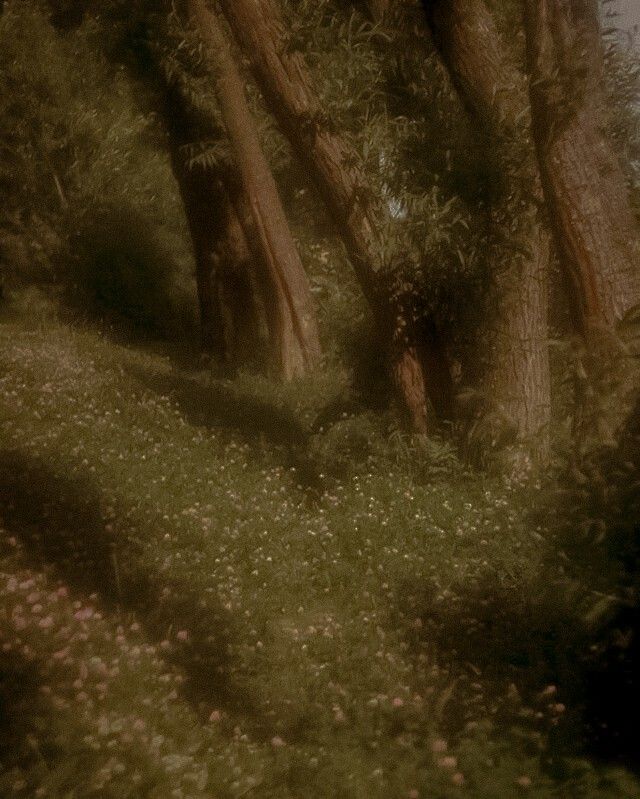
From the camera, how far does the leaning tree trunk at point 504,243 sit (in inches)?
335

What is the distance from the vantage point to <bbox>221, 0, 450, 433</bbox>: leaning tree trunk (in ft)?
29.0

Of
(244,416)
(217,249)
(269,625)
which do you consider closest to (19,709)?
(269,625)

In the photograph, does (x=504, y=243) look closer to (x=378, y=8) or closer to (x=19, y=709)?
(x=378, y=8)

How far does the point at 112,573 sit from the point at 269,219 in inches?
332

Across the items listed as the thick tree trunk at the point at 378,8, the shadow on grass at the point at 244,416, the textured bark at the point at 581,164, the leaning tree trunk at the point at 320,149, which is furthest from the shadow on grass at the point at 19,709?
the thick tree trunk at the point at 378,8

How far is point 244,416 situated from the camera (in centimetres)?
1192

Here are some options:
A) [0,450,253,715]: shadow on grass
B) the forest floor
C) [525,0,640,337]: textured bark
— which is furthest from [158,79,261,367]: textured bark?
[525,0,640,337]: textured bark

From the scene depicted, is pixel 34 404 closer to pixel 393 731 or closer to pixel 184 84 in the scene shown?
pixel 184 84

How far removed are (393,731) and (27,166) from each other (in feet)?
67.4

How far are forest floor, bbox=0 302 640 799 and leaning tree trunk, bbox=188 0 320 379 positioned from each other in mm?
4030

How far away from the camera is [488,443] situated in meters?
8.69

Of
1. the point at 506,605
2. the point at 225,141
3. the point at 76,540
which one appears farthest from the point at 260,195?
the point at 506,605

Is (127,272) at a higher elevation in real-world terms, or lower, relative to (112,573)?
higher

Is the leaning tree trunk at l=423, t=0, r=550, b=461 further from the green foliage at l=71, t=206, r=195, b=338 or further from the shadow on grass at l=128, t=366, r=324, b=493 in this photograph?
the green foliage at l=71, t=206, r=195, b=338
